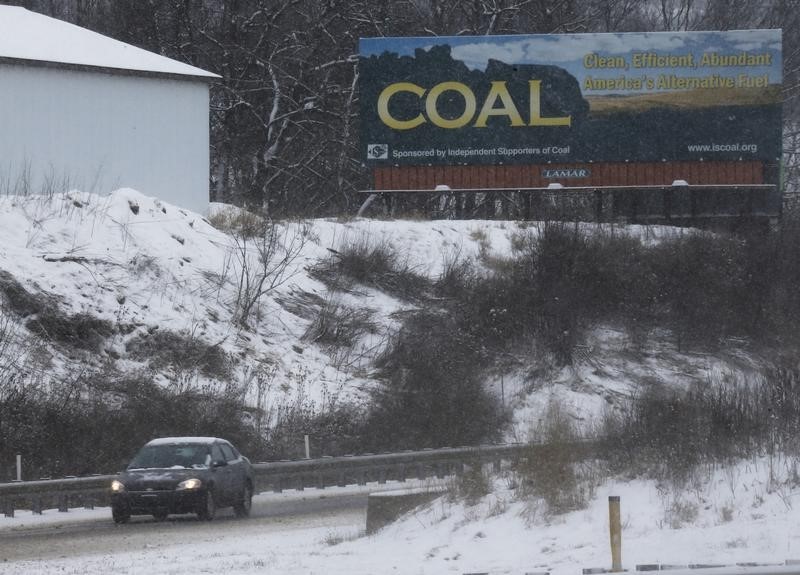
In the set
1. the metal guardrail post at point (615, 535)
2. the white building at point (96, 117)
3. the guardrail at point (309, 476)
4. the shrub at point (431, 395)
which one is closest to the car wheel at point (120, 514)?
the guardrail at point (309, 476)

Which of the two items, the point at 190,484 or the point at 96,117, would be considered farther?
the point at 96,117

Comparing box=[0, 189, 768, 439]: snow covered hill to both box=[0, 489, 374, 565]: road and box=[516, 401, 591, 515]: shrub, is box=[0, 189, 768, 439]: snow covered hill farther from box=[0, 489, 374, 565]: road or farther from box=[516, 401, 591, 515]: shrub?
box=[516, 401, 591, 515]: shrub

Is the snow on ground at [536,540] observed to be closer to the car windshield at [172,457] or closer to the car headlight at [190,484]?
the car headlight at [190,484]

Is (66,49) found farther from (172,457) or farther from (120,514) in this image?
(120,514)

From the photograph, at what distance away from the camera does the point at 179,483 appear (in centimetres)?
1941

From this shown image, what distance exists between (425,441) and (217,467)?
433 inches

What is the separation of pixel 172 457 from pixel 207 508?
1171 millimetres

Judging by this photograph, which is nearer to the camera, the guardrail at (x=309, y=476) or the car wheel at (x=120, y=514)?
the car wheel at (x=120, y=514)

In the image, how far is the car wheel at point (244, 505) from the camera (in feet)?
67.1

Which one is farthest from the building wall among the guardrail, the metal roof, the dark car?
the dark car

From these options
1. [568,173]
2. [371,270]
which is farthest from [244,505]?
[568,173]

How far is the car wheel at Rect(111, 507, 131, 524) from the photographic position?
19328 mm

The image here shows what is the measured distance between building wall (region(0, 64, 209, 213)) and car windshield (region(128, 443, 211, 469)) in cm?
1516

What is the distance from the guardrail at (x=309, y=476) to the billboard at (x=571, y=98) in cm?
1680
